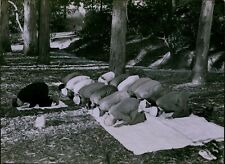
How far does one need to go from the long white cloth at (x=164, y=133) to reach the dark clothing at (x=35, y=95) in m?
1.74

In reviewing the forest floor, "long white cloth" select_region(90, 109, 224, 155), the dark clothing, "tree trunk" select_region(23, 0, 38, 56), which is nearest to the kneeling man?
"long white cloth" select_region(90, 109, 224, 155)

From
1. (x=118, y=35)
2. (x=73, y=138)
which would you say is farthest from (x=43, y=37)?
(x=73, y=138)

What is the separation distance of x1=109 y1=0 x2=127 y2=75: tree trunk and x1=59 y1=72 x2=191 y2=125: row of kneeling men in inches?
110

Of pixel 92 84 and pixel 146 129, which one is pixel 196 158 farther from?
pixel 92 84

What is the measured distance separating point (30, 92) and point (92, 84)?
1.46 m

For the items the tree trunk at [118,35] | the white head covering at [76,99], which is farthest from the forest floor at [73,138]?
the tree trunk at [118,35]

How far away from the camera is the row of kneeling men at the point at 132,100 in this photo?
741cm

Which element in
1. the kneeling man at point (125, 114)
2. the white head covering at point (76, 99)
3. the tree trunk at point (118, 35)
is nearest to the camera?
the kneeling man at point (125, 114)

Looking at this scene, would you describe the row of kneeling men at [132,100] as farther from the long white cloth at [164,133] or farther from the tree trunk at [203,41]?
the tree trunk at [203,41]

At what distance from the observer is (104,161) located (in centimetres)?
575

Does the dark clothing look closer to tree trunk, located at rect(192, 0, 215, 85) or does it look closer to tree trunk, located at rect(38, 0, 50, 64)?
tree trunk, located at rect(192, 0, 215, 85)

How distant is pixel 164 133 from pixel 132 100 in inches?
38.9

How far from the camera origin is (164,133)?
22.6 ft

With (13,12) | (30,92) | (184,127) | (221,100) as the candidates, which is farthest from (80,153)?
(13,12)
